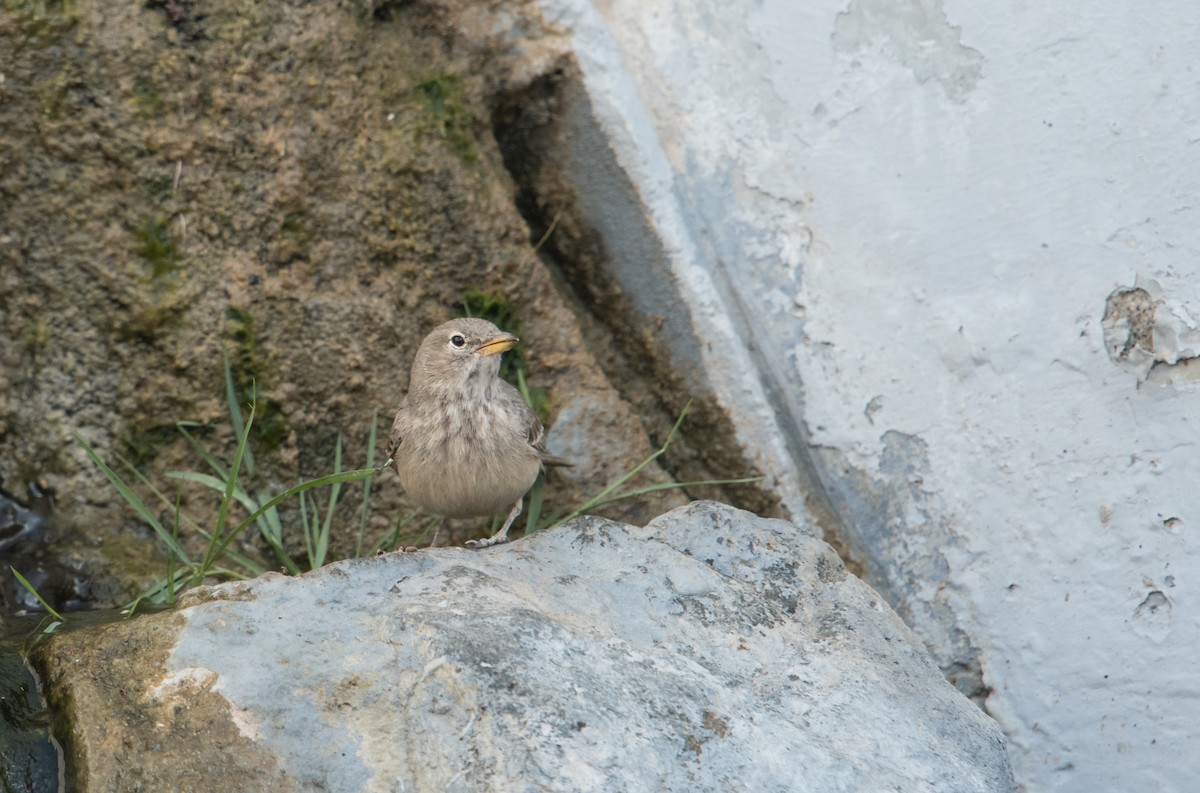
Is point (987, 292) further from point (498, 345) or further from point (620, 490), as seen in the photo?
point (498, 345)

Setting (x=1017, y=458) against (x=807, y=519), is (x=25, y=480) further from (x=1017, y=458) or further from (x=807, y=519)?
(x=1017, y=458)

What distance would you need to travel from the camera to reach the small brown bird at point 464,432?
176 inches

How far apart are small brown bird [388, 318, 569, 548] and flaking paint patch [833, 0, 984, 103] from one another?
5.89 ft

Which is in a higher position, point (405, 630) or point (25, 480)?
point (405, 630)

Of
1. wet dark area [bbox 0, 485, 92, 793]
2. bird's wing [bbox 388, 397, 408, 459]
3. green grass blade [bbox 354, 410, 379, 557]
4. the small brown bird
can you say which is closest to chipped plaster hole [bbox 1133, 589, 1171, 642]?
the small brown bird

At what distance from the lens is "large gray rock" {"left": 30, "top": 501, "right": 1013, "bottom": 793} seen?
2.92m

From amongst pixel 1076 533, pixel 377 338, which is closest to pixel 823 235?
pixel 1076 533

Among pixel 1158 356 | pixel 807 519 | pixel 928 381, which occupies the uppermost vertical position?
pixel 1158 356

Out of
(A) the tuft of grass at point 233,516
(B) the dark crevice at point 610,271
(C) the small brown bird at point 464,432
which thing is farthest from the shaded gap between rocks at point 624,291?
(A) the tuft of grass at point 233,516

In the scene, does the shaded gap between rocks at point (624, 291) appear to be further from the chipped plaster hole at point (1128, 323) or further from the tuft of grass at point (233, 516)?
the tuft of grass at point (233, 516)

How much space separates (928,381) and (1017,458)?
43 centimetres

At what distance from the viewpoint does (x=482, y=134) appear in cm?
523

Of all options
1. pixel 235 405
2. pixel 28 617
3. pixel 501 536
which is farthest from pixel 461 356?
pixel 28 617

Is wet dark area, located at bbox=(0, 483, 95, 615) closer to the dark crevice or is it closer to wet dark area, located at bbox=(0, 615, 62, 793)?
wet dark area, located at bbox=(0, 615, 62, 793)
